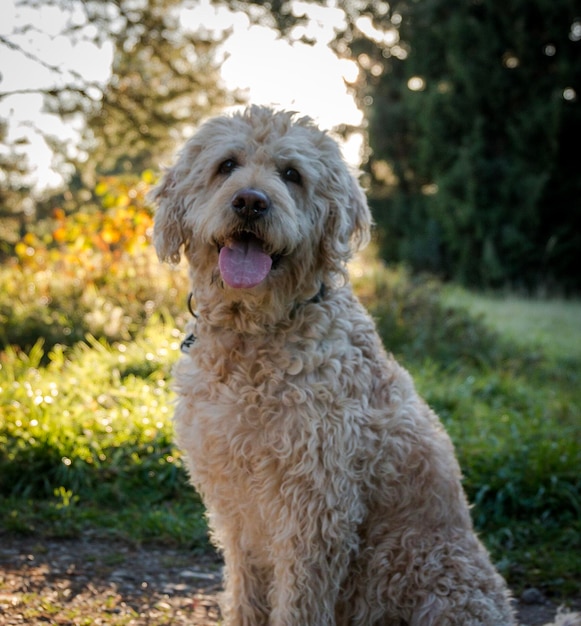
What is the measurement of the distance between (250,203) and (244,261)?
22cm

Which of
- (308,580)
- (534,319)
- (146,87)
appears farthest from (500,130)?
(308,580)

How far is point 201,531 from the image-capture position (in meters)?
4.21

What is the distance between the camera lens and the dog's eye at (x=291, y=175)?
2846 millimetres

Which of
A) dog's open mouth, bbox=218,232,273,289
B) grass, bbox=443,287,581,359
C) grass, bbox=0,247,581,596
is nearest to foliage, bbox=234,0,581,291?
grass, bbox=443,287,581,359

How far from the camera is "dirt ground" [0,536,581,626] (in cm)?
331

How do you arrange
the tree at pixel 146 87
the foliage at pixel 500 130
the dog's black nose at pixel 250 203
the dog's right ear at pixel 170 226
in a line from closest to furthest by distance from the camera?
the dog's black nose at pixel 250 203, the dog's right ear at pixel 170 226, the tree at pixel 146 87, the foliage at pixel 500 130

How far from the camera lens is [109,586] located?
362 cm

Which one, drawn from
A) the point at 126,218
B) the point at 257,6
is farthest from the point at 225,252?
the point at 126,218

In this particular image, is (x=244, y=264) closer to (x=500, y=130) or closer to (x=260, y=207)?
(x=260, y=207)

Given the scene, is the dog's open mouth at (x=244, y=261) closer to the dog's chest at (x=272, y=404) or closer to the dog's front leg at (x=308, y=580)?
the dog's chest at (x=272, y=404)

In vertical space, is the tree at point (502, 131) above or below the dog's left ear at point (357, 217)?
above

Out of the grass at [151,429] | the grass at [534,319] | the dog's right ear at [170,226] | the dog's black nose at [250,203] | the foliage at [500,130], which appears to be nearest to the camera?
the dog's black nose at [250,203]

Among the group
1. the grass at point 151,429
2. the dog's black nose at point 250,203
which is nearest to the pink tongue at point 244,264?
the dog's black nose at point 250,203

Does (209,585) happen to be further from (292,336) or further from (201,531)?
(292,336)
